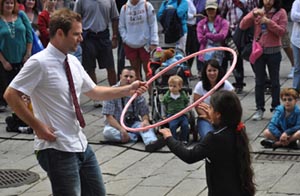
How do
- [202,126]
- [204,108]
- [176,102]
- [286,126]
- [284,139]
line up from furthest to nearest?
[176,102], [202,126], [286,126], [284,139], [204,108]

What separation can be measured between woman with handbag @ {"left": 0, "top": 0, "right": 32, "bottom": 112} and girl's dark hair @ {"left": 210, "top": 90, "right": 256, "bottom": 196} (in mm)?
6546

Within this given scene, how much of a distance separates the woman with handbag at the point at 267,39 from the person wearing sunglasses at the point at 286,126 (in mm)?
1411

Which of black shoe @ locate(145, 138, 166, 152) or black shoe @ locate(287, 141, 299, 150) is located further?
black shoe @ locate(145, 138, 166, 152)

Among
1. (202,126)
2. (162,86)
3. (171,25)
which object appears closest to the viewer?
(202,126)

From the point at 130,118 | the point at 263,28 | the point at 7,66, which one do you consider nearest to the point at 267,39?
the point at 263,28

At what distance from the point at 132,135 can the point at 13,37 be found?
8.56 ft

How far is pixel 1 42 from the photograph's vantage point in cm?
1212

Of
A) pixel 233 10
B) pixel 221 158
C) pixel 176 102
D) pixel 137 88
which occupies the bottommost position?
pixel 176 102

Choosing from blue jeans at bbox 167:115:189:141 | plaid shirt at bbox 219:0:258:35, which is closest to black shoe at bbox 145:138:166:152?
blue jeans at bbox 167:115:189:141

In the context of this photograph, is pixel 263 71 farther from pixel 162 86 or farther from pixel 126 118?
pixel 126 118

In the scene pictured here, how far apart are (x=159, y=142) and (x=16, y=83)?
4.53 meters

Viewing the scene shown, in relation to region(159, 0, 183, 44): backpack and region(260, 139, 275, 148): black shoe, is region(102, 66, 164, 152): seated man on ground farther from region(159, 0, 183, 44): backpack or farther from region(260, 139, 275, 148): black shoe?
region(159, 0, 183, 44): backpack

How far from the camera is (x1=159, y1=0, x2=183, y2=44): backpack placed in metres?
13.8

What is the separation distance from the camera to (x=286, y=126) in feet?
33.2
